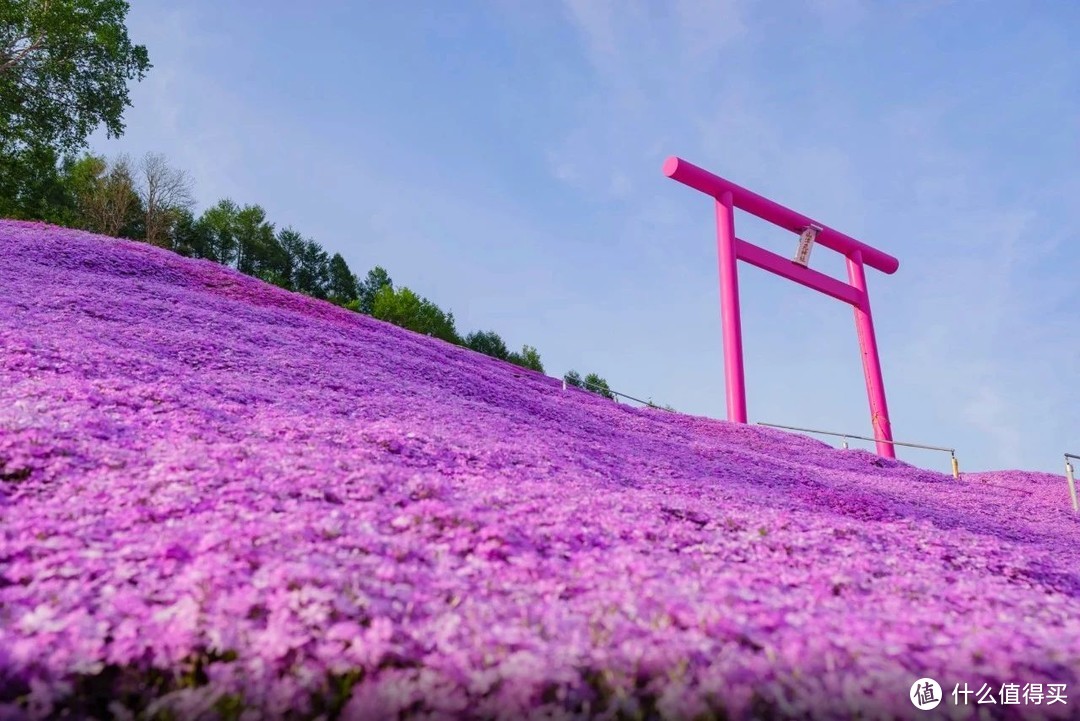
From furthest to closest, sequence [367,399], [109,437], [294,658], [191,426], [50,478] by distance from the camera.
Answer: [367,399] → [191,426] → [109,437] → [50,478] → [294,658]

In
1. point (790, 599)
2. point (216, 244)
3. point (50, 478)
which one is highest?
point (216, 244)

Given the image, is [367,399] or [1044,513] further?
[1044,513]

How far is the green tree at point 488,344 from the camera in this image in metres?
67.4

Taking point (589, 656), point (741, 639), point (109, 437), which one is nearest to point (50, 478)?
point (109, 437)

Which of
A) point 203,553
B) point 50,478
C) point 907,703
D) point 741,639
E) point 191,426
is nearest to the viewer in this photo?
point 907,703

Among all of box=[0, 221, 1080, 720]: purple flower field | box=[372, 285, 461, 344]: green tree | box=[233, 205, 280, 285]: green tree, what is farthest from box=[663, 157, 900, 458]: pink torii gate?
box=[233, 205, 280, 285]: green tree

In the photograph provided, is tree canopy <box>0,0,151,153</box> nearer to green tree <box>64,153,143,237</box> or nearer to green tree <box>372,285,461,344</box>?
green tree <box>64,153,143,237</box>

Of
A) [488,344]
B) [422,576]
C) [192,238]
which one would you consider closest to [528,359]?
[488,344]

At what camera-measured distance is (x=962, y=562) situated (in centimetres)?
632

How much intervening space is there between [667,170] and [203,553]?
20521mm

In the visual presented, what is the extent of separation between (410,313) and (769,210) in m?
41.7

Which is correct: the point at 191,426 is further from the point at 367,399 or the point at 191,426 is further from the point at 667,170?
the point at 667,170

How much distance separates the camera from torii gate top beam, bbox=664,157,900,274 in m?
22.2

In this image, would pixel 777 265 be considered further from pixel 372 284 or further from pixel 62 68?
pixel 372 284
